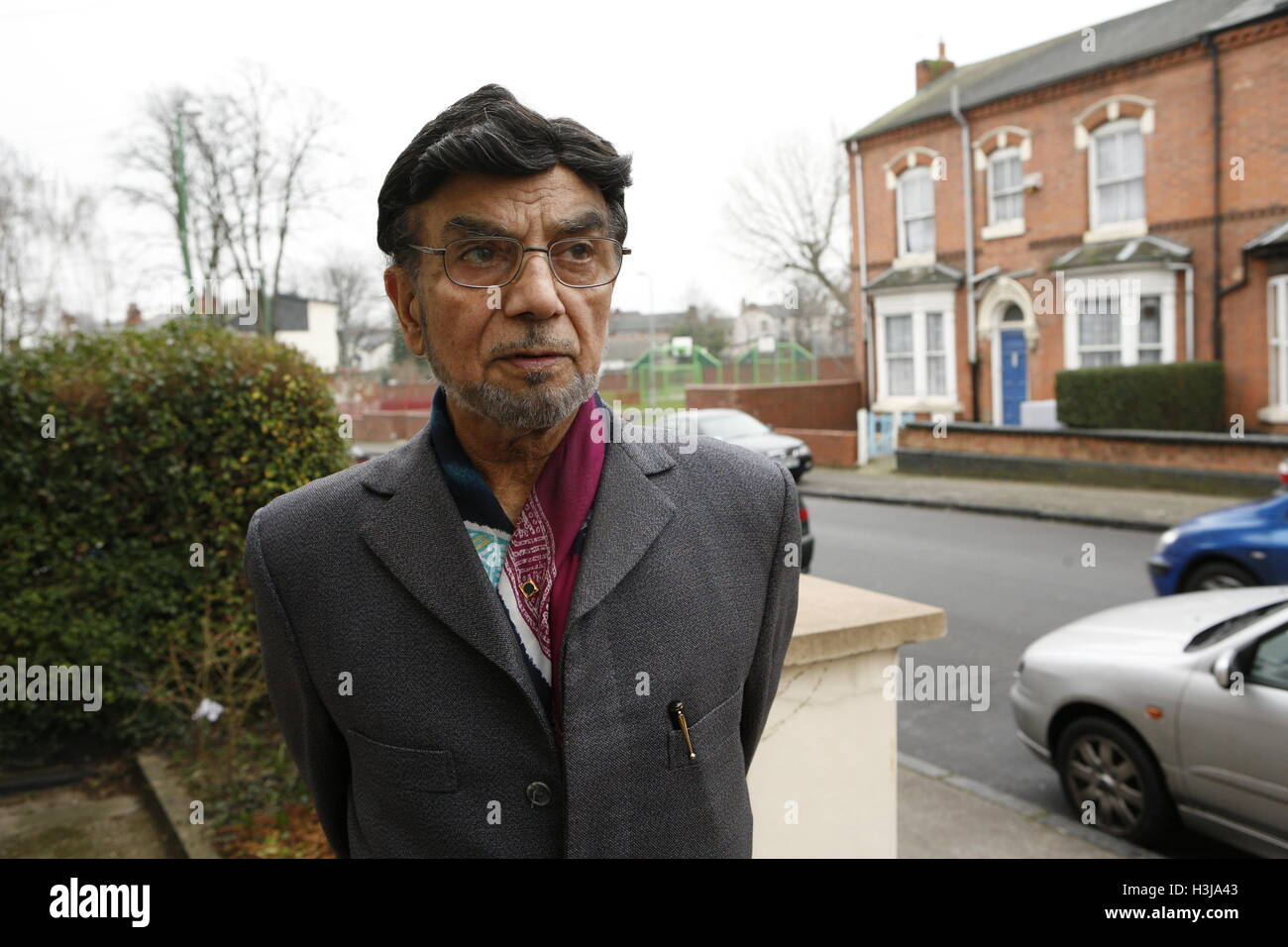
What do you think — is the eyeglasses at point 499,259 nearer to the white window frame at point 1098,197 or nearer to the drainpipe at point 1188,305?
the drainpipe at point 1188,305

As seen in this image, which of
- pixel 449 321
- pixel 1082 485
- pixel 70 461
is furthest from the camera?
pixel 1082 485

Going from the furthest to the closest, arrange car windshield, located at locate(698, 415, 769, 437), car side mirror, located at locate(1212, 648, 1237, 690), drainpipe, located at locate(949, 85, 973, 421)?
drainpipe, located at locate(949, 85, 973, 421) < car windshield, located at locate(698, 415, 769, 437) < car side mirror, located at locate(1212, 648, 1237, 690)

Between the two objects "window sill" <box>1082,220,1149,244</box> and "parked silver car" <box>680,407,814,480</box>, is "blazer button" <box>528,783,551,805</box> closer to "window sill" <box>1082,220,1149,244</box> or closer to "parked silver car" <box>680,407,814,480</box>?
"parked silver car" <box>680,407,814,480</box>

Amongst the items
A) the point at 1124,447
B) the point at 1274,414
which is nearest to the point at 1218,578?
the point at 1124,447

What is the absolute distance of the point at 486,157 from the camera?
1619mm

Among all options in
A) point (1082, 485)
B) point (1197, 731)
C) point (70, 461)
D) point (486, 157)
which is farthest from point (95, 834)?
point (1082, 485)

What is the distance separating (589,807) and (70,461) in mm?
4594

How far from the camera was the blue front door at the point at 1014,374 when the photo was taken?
22812 mm

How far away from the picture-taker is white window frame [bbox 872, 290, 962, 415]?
947 inches

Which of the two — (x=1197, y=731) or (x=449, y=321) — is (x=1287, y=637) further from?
(x=449, y=321)

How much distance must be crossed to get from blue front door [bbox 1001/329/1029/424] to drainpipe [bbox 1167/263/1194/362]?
346 cm

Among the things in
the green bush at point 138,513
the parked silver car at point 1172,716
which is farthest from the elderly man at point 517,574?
the green bush at point 138,513

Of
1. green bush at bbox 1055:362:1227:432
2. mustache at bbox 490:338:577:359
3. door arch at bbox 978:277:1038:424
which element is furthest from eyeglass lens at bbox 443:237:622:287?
door arch at bbox 978:277:1038:424

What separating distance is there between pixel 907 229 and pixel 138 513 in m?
22.3
